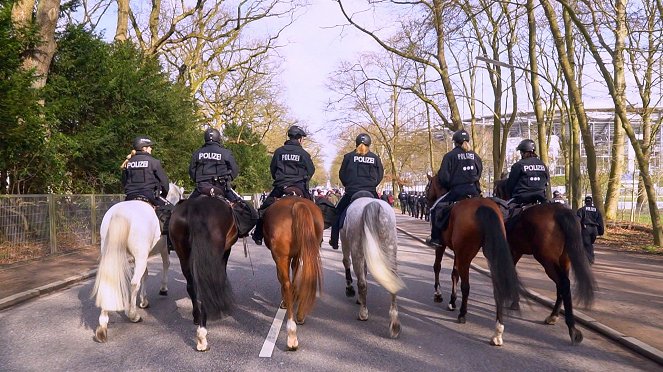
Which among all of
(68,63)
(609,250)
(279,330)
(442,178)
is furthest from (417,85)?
(279,330)

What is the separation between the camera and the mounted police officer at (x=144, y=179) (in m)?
7.74

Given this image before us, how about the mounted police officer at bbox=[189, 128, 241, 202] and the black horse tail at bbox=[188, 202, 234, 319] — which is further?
the mounted police officer at bbox=[189, 128, 241, 202]

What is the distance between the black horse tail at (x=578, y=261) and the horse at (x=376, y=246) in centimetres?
210

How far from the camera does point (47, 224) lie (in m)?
14.3

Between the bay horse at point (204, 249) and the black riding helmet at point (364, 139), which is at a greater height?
the black riding helmet at point (364, 139)

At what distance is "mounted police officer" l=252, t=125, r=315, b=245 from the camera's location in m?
7.85

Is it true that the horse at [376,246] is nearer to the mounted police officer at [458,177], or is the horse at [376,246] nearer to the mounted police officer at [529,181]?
the mounted police officer at [458,177]

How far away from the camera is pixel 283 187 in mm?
7848

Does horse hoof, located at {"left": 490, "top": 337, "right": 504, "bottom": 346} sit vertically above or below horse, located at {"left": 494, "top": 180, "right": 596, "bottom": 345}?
below

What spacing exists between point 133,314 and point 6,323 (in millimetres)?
1796

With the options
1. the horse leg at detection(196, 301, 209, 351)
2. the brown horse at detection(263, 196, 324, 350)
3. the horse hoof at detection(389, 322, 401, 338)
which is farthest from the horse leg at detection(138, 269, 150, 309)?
the horse hoof at detection(389, 322, 401, 338)

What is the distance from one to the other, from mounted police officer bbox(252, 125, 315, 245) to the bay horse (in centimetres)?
102

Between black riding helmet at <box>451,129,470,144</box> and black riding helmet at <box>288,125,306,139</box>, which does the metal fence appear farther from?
black riding helmet at <box>451,129,470,144</box>

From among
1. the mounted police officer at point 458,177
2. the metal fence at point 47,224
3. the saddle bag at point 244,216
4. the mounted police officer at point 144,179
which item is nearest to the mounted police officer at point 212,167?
the saddle bag at point 244,216
